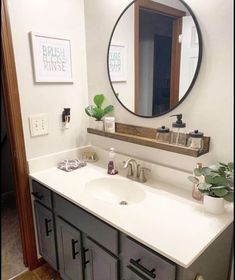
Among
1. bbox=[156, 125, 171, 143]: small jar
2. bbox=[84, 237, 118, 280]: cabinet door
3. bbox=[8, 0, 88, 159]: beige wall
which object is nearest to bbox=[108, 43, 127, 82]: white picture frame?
bbox=[8, 0, 88, 159]: beige wall

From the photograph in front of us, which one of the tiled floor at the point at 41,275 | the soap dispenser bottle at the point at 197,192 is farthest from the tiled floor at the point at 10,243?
the soap dispenser bottle at the point at 197,192

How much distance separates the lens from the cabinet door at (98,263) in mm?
1104

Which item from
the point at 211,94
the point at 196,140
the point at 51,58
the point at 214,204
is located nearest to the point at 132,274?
the point at 214,204

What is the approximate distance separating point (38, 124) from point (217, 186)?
1189 mm

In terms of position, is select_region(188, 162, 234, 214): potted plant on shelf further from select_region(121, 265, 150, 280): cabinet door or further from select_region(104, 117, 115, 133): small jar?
select_region(104, 117, 115, 133): small jar

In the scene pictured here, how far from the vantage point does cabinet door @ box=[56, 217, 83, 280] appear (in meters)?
1.32

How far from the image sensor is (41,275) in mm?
1704

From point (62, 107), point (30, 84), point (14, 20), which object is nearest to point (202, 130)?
point (62, 107)

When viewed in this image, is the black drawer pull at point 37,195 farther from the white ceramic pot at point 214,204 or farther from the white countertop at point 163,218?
the white ceramic pot at point 214,204

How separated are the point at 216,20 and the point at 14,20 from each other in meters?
1.15

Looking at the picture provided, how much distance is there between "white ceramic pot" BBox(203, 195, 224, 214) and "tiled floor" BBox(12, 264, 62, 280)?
1.25m

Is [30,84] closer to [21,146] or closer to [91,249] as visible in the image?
[21,146]

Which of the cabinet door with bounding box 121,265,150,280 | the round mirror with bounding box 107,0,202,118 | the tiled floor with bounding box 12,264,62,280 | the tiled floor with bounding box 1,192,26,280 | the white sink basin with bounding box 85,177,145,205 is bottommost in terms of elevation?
the tiled floor with bounding box 12,264,62,280

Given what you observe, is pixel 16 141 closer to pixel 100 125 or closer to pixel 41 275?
pixel 100 125
